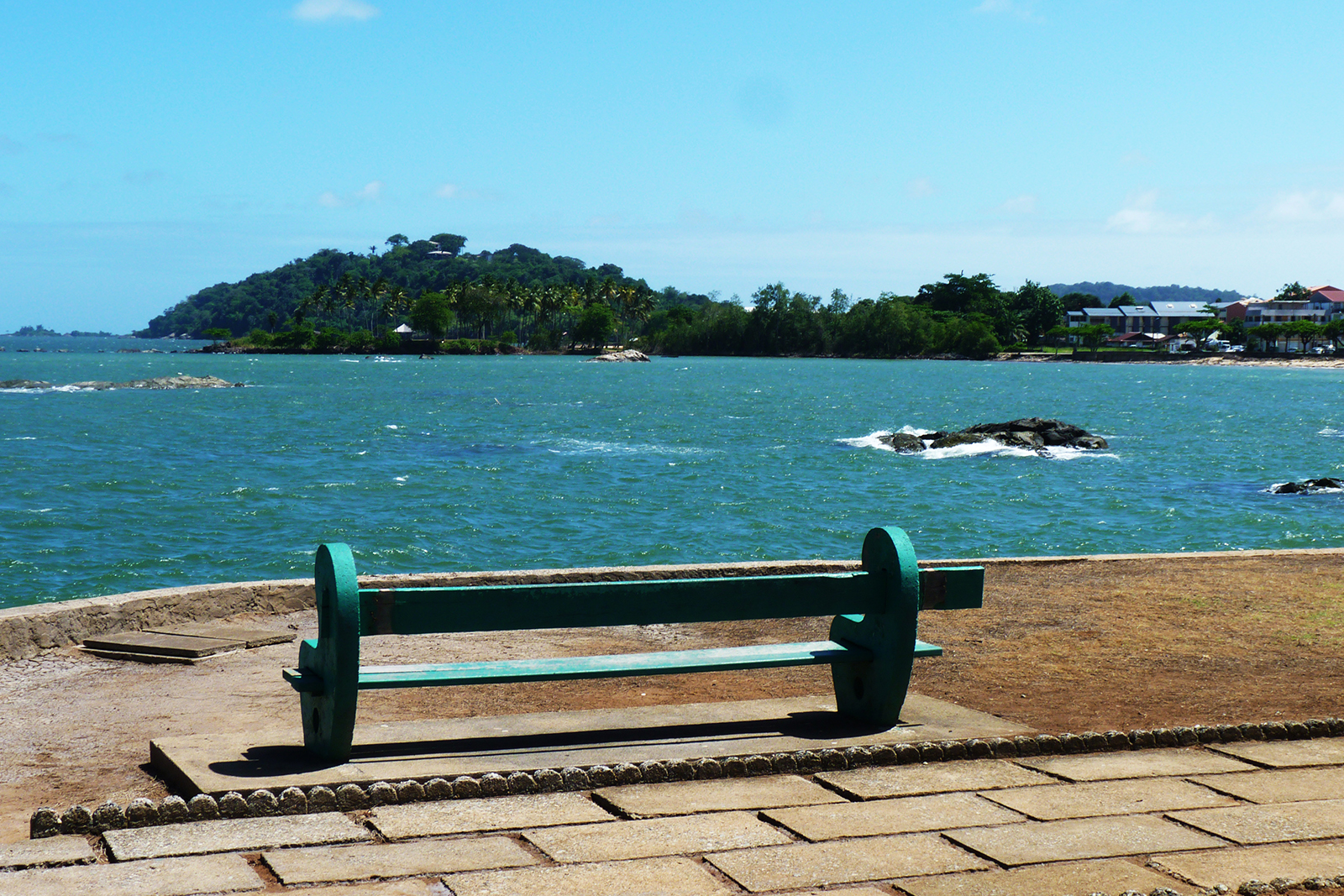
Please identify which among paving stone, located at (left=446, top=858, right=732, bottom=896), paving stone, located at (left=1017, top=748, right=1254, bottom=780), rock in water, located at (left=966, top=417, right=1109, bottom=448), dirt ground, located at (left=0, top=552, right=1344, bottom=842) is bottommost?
rock in water, located at (left=966, top=417, right=1109, bottom=448)

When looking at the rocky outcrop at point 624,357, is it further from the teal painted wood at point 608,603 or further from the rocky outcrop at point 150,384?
the teal painted wood at point 608,603

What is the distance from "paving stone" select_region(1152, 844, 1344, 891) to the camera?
3.54 m

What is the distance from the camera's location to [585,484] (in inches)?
1243

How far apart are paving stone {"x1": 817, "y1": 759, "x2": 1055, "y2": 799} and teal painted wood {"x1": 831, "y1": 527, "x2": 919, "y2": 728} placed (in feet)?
1.52

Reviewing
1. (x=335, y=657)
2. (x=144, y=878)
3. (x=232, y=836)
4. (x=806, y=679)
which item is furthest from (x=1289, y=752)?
(x=144, y=878)

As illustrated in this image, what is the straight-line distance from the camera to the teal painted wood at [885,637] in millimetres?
5062

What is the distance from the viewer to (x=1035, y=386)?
101 metres

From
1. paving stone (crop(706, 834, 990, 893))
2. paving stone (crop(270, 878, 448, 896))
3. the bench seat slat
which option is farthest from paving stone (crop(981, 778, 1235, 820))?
paving stone (crop(270, 878, 448, 896))

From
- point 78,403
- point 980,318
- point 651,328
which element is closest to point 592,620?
point 78,403

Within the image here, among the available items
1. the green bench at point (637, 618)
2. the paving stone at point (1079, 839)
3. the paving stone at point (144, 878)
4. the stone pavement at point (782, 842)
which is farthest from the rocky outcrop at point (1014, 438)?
the paving stone at point (144, 878)

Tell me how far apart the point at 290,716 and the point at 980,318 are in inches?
7021

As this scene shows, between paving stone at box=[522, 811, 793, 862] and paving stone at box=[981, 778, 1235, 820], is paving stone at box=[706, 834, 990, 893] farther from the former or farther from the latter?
paving stone at box=[981, 778, 1235, 820]

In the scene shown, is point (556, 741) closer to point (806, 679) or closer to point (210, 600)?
point (806, 679)

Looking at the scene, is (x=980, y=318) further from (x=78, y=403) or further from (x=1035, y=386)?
(x=78, y=403)
